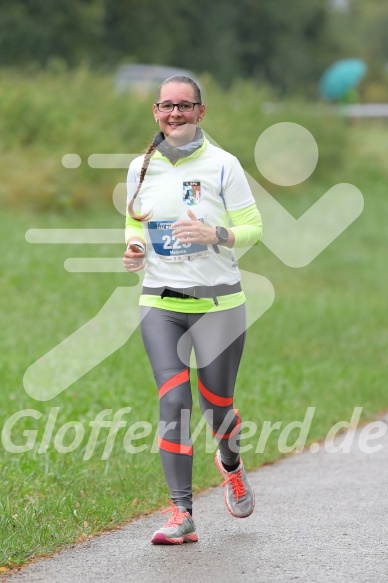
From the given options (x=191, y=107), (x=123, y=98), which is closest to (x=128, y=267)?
(x=191, y=107)

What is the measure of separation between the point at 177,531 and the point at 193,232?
1.44 m

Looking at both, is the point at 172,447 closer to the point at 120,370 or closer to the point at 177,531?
the point at 177,531

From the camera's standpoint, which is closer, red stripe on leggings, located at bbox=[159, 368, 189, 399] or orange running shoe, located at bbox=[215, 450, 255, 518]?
red stripe on leggings, located at bbox=[159, 368, 189, 399]

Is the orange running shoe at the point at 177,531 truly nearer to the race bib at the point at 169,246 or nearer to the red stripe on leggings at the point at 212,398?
the red stripe on leggings at the point at 212,398

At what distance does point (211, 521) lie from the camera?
6812 millimetres

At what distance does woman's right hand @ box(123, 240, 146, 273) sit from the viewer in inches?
236

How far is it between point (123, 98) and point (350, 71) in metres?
25.4

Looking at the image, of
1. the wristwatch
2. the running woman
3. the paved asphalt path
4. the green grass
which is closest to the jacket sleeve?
the running woman

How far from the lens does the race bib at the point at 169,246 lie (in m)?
6.06

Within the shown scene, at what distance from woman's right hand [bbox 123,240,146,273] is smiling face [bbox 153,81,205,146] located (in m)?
0.54

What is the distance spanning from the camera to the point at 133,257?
6.01 meters

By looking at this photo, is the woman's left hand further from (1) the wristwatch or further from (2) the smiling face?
(2) the smiling face

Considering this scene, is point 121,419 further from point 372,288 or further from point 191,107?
point 372,288

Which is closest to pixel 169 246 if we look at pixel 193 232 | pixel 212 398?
pixel 193 232
